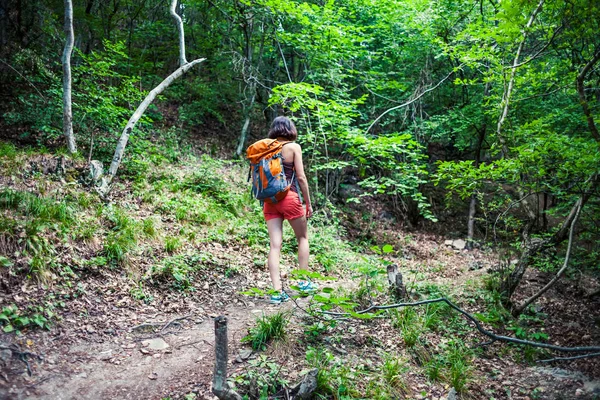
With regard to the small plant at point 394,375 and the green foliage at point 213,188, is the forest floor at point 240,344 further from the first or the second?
the green foliage at point 213,188

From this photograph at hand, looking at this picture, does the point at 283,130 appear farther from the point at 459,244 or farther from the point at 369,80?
the point at 459,244

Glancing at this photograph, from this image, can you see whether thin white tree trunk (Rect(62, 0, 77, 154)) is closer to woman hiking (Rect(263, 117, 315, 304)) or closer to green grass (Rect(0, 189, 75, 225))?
green grass (Rect(0, 189, 75, 225))

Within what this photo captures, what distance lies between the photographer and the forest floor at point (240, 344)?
3.03m

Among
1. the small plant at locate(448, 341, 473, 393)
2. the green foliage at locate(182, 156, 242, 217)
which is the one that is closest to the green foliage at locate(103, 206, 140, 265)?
the green foliage at locate(182, 156, 242, 217)

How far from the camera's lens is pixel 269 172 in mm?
4074

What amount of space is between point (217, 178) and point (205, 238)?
2832mm

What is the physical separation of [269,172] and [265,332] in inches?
68.6

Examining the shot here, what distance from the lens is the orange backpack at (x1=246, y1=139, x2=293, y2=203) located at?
4059 millimetres

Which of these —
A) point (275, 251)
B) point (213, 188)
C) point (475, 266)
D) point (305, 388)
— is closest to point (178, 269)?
point (275, 251)

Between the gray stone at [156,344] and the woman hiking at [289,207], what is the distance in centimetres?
128

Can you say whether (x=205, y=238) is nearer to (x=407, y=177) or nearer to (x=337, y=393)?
(x=337, y=393)

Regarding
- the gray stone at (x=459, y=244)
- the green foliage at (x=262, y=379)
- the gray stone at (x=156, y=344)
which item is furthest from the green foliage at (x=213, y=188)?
the gray stone at (x=459, y=244)

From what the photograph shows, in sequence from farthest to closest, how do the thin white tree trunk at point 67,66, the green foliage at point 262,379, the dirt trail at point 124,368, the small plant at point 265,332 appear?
the thin white tree trunk at point 67,66, the small plant at point 265,332, the green foliage at point 262,379, the dirt trail at point 124,368

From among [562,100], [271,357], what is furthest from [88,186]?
[562,100]
